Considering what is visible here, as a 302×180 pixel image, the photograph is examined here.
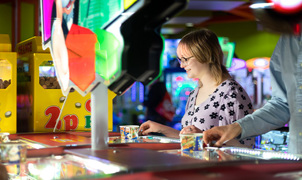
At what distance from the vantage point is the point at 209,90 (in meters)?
2.66

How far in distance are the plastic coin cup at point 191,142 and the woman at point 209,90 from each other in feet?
2.77

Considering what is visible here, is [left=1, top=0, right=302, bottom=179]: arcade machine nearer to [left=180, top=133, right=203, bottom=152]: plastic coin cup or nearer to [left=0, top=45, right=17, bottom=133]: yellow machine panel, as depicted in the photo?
[left=180, top=133, right=203, bottom=152]: plastic coin cup

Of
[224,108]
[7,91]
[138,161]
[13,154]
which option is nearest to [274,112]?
[224,108]

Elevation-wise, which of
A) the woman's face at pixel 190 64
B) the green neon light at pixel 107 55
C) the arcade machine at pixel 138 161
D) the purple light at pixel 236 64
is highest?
the purple light at pixel 236 64

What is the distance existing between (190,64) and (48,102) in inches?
36.3

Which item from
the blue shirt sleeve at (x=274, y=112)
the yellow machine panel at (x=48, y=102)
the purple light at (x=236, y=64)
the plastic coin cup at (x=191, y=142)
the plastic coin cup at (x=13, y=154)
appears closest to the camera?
the plastic coin cup at (x=13, y=154)

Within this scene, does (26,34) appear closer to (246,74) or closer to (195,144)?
(195,144)

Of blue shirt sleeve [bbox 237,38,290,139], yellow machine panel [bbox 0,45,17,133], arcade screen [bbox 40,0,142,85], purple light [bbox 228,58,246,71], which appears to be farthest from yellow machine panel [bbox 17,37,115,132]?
purple light [bbox 228,58,246,71]

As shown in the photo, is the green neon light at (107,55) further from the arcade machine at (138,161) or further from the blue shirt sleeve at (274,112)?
the blue shirt sleeve at (274,112)

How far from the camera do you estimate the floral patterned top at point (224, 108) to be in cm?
241

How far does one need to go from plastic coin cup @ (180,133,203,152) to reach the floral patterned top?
3.17 feet

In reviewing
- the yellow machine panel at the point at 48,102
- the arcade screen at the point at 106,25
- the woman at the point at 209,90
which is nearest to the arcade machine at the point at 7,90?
the yellow machine panel at the point at 48,102

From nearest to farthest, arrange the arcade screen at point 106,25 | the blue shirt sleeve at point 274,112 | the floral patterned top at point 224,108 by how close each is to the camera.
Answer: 1. the arcade screen at point 106,25
2. the blue shirt sleeve at point 274,112
3. the floral patterned top at point 224,108

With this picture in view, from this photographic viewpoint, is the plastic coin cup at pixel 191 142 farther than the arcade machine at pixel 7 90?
No
